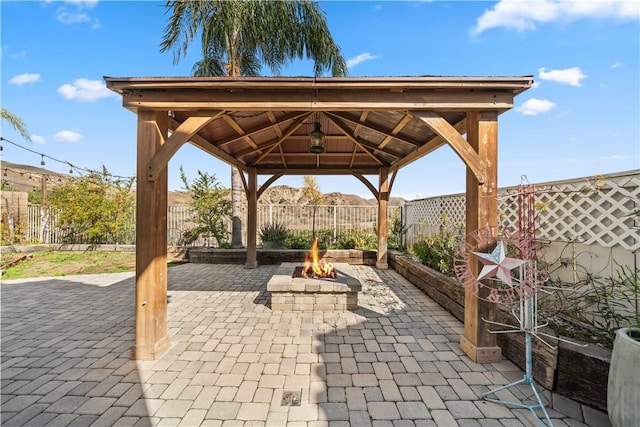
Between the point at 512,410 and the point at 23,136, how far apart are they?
1632 centimetres

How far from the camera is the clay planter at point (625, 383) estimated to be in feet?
5.14

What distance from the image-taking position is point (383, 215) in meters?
7.33

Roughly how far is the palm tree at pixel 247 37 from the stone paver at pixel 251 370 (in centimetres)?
513

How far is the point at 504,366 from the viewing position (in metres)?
2.66

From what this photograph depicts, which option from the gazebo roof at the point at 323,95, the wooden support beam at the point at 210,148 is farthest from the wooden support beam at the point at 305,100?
the wooden support beam at the point at 210,148

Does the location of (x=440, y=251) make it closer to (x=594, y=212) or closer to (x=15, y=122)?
(x=594, y=212)

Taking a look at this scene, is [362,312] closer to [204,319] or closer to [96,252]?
[204,319]

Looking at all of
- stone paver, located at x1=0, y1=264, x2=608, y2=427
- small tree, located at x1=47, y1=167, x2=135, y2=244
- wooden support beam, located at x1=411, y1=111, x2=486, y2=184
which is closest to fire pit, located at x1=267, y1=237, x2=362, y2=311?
stone paver, located at x1=0, y1=264, x2=608, y2=427

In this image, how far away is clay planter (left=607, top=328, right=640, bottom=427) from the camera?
5.14ft

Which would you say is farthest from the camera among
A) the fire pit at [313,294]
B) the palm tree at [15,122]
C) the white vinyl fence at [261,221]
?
the palm tree at [15,122]

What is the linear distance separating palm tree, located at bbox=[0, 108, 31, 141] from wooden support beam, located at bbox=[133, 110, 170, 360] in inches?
491

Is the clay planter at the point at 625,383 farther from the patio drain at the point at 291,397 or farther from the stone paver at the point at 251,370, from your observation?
the patio drain at the point at 291,397

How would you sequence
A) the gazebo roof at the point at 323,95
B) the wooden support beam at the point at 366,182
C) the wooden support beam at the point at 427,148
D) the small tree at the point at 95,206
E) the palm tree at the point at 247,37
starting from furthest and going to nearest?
the small tree at the point at 95,206
the palm tree at the point at 247,37
the wooden support beam at the point at 366,182
the wooden support beam at the point at 427,148
the gazebo roof at the point at 323,95

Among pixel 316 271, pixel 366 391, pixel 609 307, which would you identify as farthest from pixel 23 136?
pixel 609 307
